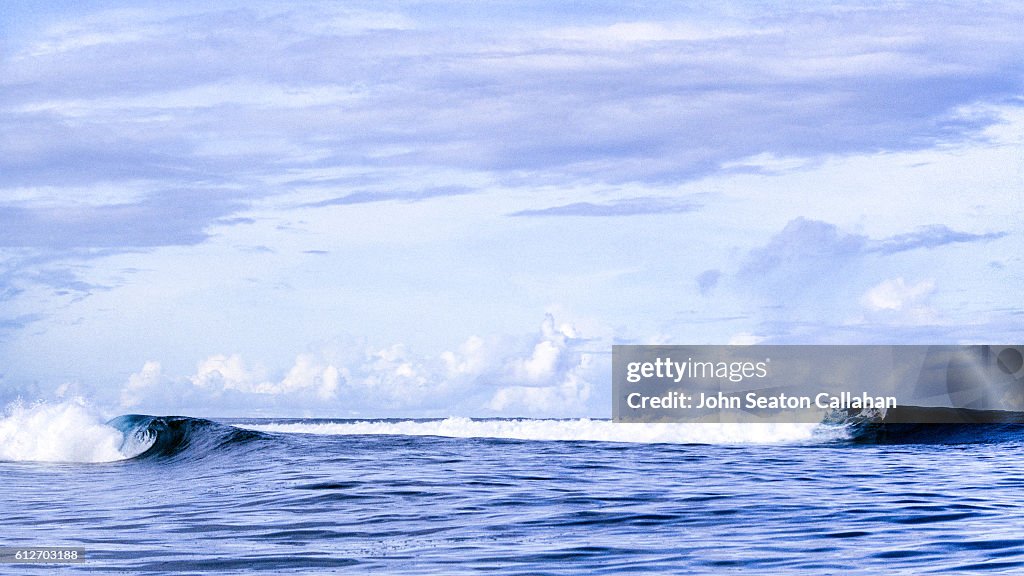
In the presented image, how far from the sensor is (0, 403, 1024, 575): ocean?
34.5ft

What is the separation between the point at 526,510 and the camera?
14.7 meters

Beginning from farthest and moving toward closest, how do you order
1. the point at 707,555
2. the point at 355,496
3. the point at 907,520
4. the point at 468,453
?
the point at 468,453
the point at 355,496
the point at 907,520
the point at 707,555

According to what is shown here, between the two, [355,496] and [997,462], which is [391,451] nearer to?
[355,496]

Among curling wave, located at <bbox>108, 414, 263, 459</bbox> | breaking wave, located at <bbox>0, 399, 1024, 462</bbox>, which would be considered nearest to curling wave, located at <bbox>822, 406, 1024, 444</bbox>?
breaking wave, located at <bbox>0, 399, 1024, 462</bbox>

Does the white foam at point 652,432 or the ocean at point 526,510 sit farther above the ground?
the ocean at point 526,510

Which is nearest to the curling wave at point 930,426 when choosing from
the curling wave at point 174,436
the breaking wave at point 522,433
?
the breaking wave at point 522,433

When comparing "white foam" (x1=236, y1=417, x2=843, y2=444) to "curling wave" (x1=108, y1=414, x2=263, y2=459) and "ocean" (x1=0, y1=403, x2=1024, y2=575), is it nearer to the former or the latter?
"curling wave" (x1=108, y1=414, x2=263, y2=459)

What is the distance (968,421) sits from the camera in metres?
40.9

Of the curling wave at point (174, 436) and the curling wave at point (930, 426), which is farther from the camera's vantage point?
the curling wave at point (930, 426)

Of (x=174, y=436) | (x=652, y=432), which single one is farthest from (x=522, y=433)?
(x=174, y=436)

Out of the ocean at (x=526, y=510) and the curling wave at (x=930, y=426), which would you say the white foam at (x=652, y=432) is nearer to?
the curling wave at (x=930, y=426)

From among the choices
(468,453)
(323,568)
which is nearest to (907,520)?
(323,568)

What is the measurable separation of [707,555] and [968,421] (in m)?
34.3

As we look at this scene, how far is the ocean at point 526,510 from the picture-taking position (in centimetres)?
1051
